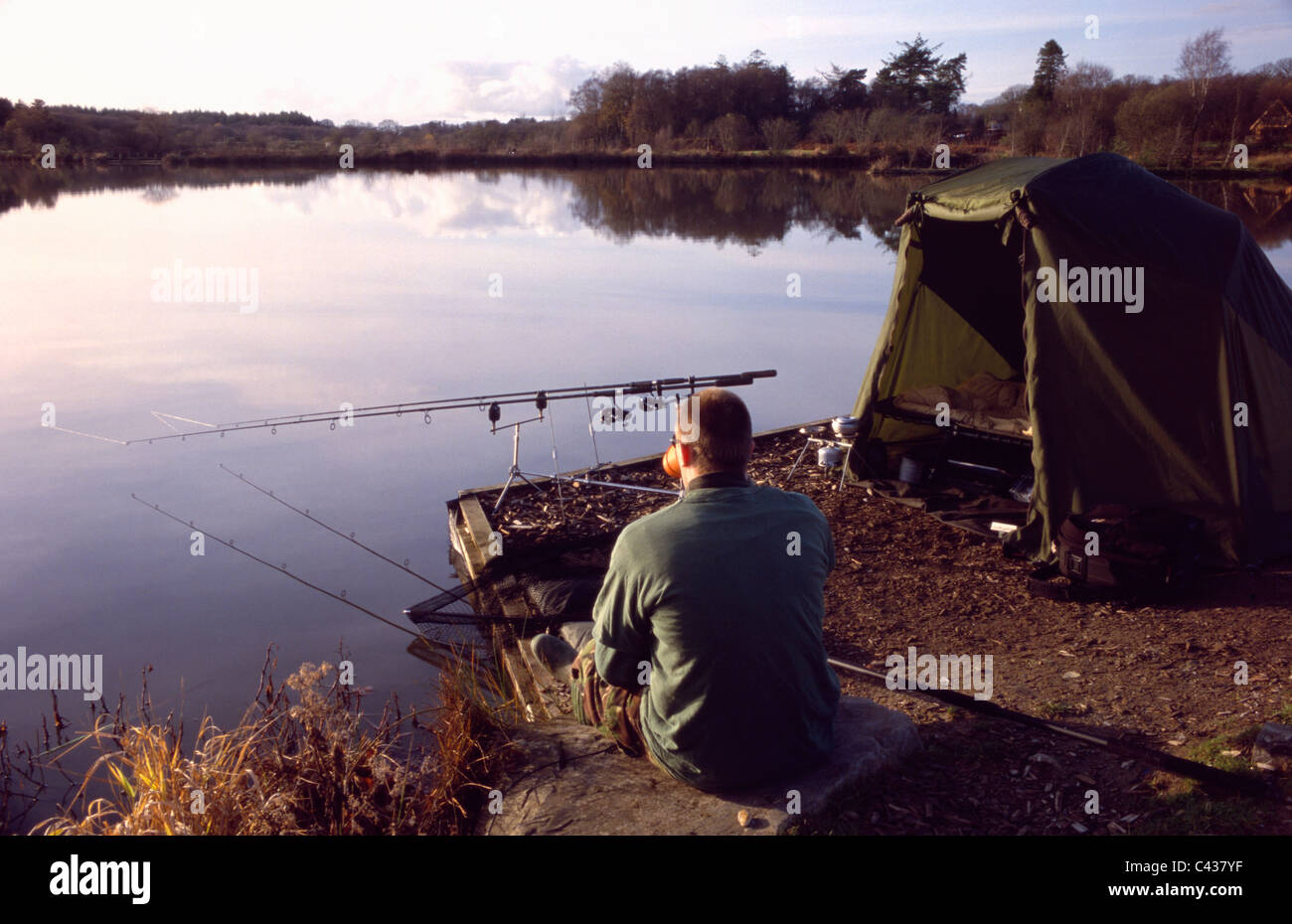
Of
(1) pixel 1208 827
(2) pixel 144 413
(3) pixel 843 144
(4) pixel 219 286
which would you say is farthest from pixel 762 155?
(1) pixel 1208 827

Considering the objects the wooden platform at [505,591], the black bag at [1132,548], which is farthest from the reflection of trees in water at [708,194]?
the wooden platform at [505,591]

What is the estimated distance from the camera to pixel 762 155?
156 feet

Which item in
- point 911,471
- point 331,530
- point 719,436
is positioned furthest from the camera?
point 331,530

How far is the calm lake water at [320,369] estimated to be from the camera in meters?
6.48

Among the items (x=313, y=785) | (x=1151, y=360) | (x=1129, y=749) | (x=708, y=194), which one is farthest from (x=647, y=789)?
(x=708, y=194)

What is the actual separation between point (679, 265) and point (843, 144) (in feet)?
92.1

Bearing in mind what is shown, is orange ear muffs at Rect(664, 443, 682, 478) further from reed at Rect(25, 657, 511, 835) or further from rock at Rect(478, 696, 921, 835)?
reed at Rect(25, 657, 511, 835)

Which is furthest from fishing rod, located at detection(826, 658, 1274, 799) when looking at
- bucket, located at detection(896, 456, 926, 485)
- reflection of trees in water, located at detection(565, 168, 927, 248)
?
reflection of trees in water, located at detection(565, 168, 927, 248)

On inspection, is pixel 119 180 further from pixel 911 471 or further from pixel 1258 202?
pixel 911 471

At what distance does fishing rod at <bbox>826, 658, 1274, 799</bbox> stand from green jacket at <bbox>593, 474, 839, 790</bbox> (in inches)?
12.3

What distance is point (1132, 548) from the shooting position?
5.27 m

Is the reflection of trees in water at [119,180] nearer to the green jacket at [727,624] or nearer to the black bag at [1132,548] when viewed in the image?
the black bag at [1132,548]

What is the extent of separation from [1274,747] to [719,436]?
2248 millimetres
